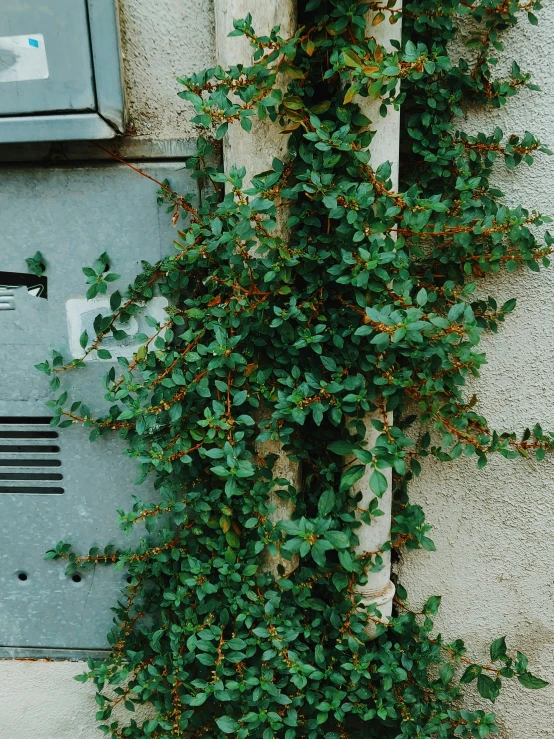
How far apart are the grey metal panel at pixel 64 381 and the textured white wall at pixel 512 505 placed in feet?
3.52

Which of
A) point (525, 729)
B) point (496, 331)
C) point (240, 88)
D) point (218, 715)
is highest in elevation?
point (240, 88)

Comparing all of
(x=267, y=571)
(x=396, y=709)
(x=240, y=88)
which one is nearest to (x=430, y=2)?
(x=240, y=88)

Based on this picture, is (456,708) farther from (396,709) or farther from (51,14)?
(51,14)

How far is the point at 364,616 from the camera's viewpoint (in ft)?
6.50

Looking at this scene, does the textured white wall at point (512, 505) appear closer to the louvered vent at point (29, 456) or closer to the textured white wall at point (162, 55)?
the textured white wall at point (162, 55)

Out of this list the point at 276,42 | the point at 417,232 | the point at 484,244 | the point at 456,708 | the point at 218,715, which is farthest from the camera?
the point at 456,708

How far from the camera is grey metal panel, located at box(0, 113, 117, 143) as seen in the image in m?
1.77

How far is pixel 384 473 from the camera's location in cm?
196

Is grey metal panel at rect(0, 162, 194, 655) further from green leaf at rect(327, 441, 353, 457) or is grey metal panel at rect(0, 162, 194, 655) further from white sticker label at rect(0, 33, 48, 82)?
green leaf at rect(327, 441, 353, 457)

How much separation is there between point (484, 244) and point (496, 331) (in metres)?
0.29

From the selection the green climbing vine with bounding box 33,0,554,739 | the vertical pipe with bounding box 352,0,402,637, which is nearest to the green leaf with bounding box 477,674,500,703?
the green climbing vine with bounding box 33,0,554,739

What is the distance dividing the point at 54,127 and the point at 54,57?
188 millimetres

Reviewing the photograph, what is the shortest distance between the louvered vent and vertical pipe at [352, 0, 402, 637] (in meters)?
1.09

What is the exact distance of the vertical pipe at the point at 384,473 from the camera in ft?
5.72
